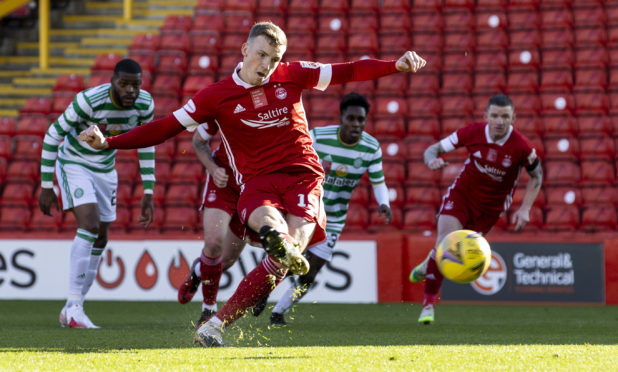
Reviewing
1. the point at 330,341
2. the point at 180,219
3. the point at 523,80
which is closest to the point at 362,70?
the point at 330,341

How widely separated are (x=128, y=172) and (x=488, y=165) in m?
6.37

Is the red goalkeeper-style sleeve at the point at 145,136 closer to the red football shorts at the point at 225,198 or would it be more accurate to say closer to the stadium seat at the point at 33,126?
the red football shorts at the point at 225,198

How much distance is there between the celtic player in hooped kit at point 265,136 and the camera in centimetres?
516

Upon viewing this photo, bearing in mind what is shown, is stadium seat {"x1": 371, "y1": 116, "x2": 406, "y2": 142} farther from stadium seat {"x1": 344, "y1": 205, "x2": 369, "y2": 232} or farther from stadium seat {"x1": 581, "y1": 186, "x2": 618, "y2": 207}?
stadium seat {"x1": 581, "y1": 186, "x2": 618, "y2": 207}

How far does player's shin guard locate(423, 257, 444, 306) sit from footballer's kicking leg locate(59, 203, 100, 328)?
2.77 metres

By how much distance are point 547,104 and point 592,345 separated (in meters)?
7.74

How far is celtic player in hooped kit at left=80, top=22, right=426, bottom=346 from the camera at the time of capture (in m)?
5.16

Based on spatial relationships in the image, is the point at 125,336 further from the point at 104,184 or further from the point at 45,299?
the point at 45,299

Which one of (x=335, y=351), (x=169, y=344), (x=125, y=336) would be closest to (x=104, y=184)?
(x=125, y=336)

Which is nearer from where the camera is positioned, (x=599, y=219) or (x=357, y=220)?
(x=599, y=219)

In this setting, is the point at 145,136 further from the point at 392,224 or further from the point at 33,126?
the point at 33,126

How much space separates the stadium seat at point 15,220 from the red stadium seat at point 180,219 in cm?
193

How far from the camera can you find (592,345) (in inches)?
217

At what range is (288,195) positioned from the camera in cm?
526
